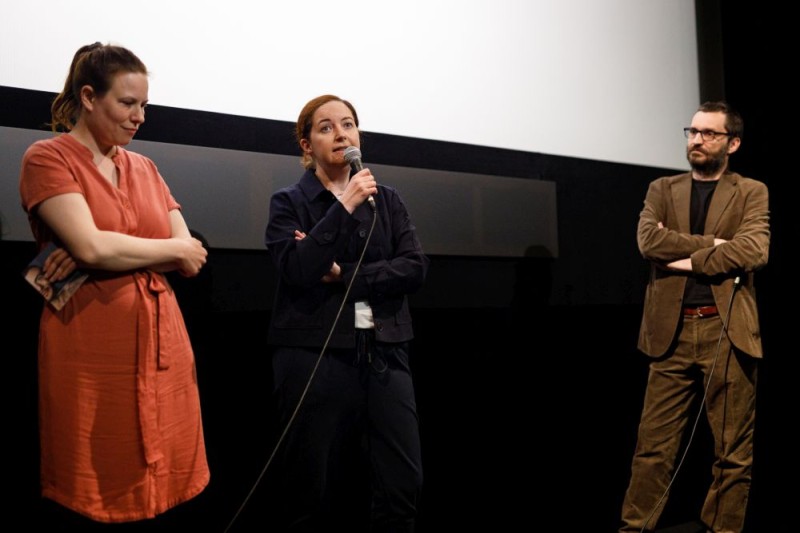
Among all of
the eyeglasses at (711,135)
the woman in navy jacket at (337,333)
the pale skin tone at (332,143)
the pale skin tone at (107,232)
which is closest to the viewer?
the pale skin tone at (107,232)

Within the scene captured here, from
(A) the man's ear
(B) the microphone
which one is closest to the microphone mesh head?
(B) the microphone

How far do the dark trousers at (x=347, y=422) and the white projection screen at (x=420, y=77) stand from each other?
2.16 feet

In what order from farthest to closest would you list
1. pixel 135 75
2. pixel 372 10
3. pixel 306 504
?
pixel 372 10, pixel 306 504, pixel 135 75

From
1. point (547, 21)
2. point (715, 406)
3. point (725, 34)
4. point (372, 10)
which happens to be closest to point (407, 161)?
point (372, 10)

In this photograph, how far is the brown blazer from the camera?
2906 mm

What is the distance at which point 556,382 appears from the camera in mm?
3617

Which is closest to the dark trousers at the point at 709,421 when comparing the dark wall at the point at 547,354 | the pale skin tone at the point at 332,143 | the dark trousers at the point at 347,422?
the dark wall at the point at 547,354

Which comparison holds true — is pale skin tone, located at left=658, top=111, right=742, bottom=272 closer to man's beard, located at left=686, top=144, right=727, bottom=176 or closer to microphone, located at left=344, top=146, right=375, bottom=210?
man's beard, located at left=686, top=144, right=727, bottom=176

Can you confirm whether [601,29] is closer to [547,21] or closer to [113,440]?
[547,21]

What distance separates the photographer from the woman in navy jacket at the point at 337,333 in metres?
2.21

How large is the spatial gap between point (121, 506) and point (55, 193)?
741mm

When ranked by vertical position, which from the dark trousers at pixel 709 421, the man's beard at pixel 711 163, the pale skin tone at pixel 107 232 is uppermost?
the man's beard at pixel 711 163

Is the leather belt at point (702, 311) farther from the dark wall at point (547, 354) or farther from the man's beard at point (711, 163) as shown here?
the dark wall at point (547, 354)

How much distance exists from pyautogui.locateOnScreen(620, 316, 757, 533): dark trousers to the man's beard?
0.60 metres
